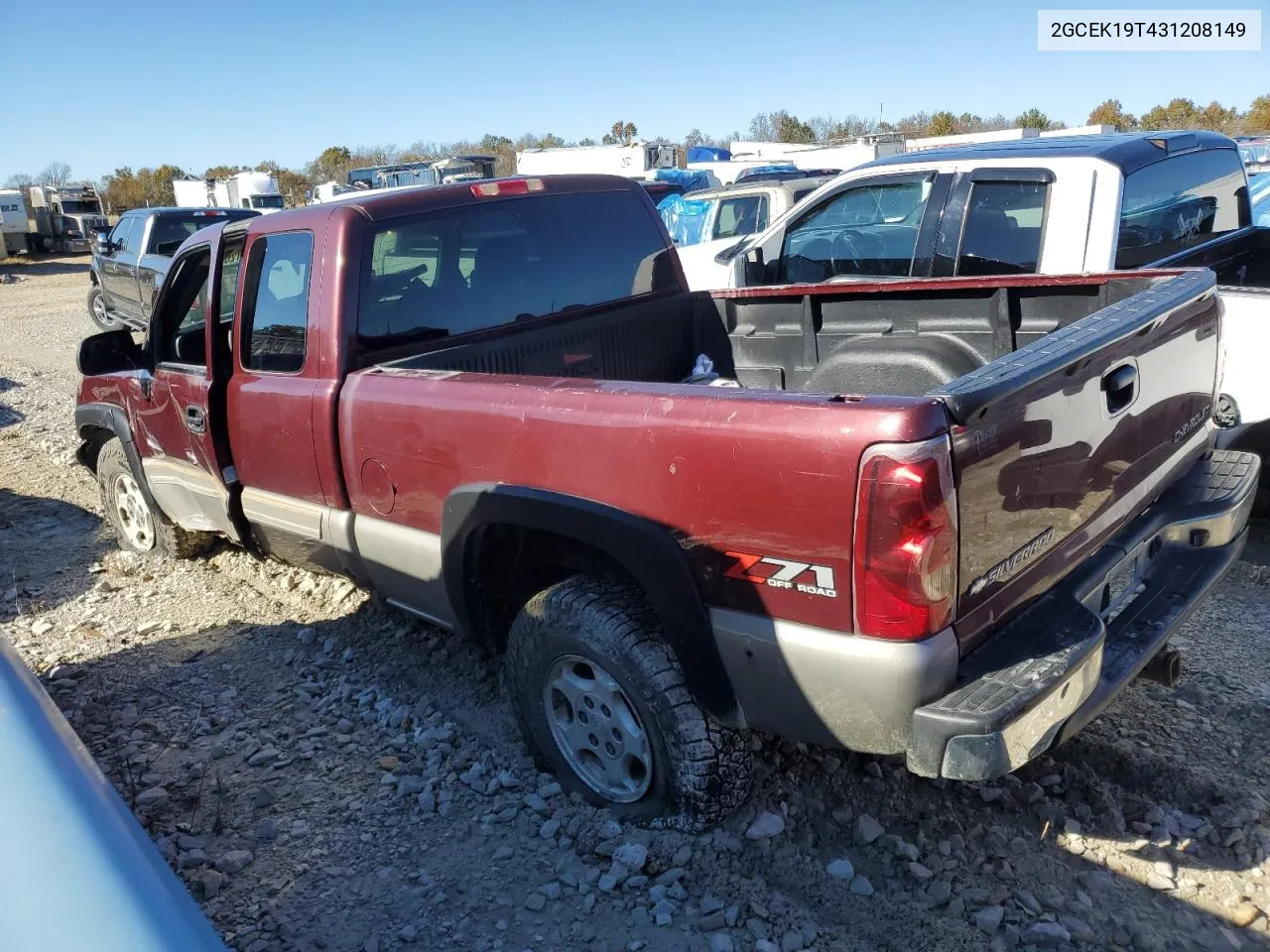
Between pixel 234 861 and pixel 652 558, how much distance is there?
1.66 m

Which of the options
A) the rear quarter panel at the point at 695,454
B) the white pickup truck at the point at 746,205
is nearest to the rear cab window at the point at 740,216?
the white pickup truck at the point at 746,205

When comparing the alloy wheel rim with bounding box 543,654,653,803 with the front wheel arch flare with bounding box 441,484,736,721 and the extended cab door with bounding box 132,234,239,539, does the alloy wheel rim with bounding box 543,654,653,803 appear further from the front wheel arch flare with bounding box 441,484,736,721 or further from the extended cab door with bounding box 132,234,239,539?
the extended cab door with bounding box 132,234,239,539

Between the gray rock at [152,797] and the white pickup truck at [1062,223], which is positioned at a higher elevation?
the white pickup truck at [1062,223]

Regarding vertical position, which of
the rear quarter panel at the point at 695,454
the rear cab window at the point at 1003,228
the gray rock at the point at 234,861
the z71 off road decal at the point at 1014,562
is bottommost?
the gray rock at the point at 234,861

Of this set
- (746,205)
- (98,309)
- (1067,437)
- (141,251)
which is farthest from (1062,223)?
(98,309)

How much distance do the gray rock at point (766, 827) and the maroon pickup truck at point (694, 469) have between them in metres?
0.18

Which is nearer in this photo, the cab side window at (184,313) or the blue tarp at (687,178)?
the cab side window at (184,313)

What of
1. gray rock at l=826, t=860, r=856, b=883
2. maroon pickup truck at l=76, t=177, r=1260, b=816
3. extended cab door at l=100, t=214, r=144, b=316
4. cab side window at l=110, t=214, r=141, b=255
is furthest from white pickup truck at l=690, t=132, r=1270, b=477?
cab side window at l=110, t=214, r=141, b=255

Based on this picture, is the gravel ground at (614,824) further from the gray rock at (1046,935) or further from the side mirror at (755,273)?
the side mirror at (755,273)

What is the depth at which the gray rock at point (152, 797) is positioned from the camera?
10.7 feet

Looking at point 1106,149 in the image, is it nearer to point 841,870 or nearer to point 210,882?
point 841,870

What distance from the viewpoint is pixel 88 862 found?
60.1 inches

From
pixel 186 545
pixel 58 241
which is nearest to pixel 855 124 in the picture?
pixel 58 241

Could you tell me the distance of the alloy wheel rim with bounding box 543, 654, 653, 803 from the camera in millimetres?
2877
